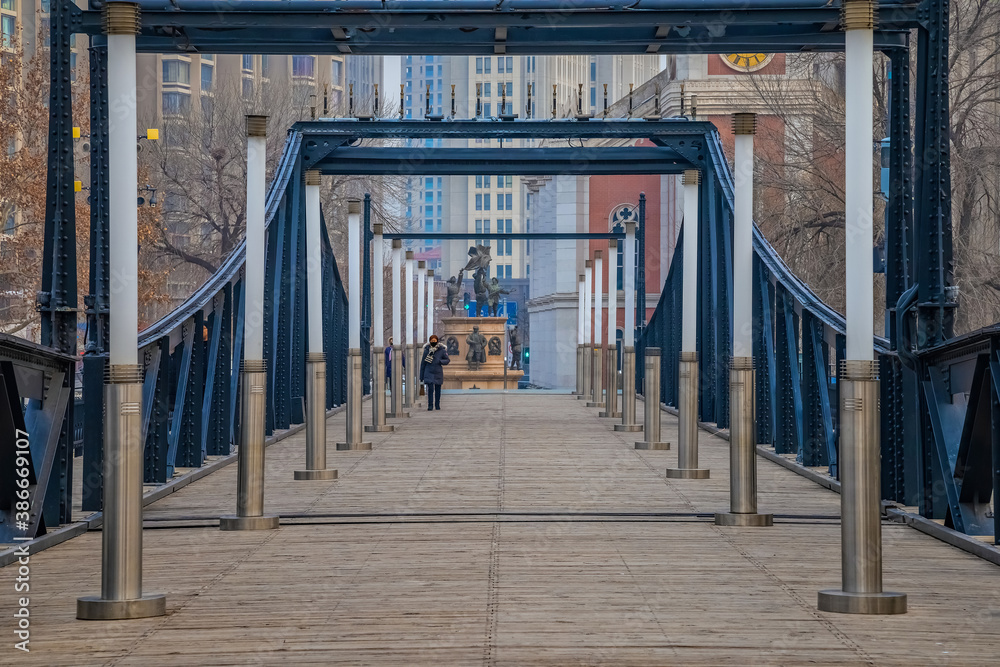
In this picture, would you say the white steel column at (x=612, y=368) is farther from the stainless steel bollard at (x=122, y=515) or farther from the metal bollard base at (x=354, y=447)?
the stainless steel bollard at (x=122, y=515)

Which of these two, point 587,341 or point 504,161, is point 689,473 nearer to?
point 504,161

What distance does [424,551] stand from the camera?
856 centimetres

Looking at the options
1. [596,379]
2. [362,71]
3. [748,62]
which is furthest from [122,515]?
[362,71]

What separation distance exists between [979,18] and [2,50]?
798 inches

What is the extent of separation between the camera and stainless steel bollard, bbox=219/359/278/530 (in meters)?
9.83

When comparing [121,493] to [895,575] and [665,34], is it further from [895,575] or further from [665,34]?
[665,34]

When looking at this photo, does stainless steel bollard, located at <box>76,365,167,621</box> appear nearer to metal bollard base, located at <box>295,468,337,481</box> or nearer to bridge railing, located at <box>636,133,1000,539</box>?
bridge railing, located at <box>636,133,1000,539</box>

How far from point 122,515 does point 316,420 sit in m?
6.33

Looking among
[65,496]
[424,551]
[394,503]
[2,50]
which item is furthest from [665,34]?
[2,50]

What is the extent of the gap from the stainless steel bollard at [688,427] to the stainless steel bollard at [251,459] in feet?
15.4

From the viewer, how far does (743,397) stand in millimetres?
10031

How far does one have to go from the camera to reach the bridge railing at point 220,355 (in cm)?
1206

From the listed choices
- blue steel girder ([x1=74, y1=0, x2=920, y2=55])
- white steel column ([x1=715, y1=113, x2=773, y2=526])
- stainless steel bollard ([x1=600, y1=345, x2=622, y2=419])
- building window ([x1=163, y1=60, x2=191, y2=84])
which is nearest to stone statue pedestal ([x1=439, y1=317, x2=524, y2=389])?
stainless steel bollard ([x1=600, y1=345, x2=622, y2=419])

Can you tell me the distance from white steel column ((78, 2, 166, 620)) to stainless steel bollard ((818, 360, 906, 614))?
3207 mm
